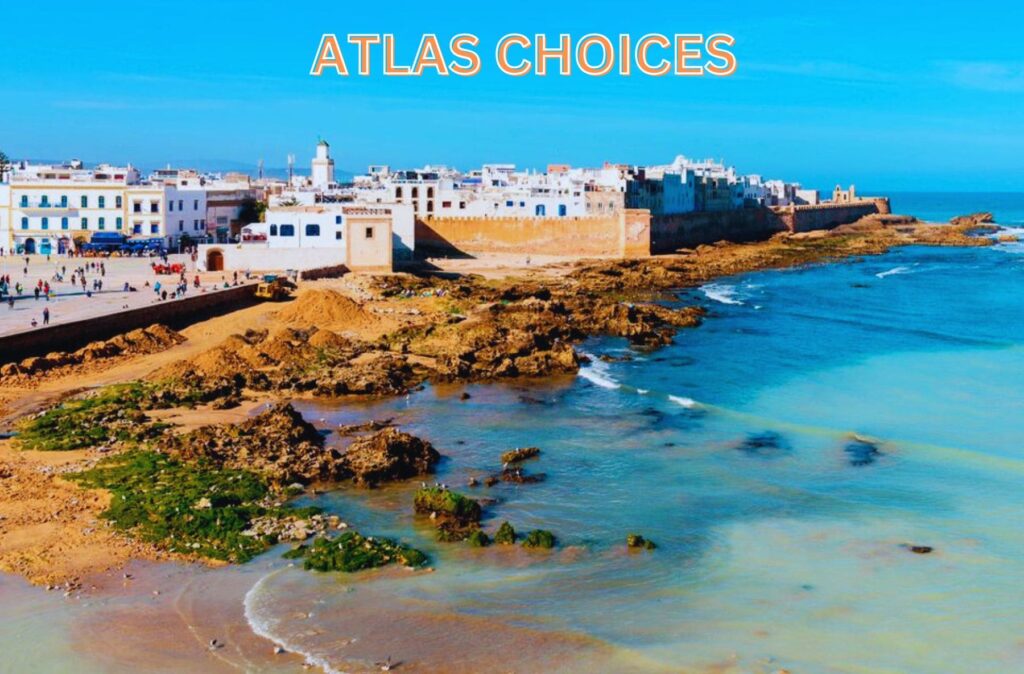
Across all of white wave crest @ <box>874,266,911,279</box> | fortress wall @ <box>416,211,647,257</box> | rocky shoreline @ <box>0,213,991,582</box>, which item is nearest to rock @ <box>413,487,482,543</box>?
rocky shoreline @ <box>0,213,991,582</box>

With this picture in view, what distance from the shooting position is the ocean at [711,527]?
13.6 meters

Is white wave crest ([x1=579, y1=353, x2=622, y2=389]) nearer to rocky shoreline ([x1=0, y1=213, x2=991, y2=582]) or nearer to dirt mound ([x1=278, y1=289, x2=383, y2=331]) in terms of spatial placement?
rocky shoreline ([x1=0, y1=213, x2=991, y2=582])

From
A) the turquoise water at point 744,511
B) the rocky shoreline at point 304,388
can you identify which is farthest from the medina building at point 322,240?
the turquoise water at point 744,511

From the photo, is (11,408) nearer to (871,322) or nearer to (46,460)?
(46,460)

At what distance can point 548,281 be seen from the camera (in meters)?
54.7

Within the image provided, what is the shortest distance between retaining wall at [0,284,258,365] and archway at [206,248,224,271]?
273 inches

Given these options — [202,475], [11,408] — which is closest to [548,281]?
[11,408]

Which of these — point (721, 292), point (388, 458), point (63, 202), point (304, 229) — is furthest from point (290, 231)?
point (388, 458)

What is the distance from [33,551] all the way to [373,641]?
5539mm

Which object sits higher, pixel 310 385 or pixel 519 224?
pixel 519 224

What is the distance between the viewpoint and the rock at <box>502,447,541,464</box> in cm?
2148

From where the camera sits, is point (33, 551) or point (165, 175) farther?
point (165, 175)

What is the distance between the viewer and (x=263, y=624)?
13828 millimetres

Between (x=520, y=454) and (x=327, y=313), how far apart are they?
1821 centimetres
